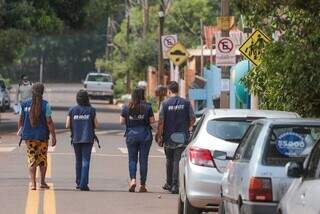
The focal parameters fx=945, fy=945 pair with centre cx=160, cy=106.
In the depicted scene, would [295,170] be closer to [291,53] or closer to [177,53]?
[291,53]

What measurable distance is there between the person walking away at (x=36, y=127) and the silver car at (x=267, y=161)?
6441 mm

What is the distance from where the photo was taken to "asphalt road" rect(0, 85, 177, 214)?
14.3 meters

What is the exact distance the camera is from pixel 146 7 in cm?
6222

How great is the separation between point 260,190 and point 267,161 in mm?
350

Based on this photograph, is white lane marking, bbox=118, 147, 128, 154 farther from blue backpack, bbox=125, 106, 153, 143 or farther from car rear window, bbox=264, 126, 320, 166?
car rear window, bbox=264, 126, 320, 166

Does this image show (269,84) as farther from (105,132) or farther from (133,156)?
(105,132)

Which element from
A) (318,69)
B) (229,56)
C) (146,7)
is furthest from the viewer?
(146,7)

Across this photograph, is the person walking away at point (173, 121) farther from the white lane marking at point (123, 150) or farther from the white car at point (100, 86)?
the white car at point (100, 86)

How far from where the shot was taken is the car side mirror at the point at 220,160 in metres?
12.1

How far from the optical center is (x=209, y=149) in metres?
12.1

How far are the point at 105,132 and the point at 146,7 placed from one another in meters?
28.2

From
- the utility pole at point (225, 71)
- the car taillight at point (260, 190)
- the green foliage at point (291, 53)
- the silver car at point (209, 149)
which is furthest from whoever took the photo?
the utility pole at point (225, 71)

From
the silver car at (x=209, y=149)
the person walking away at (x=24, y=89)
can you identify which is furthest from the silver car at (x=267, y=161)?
the person walking away at (x=24, y=89)

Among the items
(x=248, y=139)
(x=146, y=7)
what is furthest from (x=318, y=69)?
(x=146, y=7)
